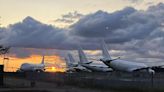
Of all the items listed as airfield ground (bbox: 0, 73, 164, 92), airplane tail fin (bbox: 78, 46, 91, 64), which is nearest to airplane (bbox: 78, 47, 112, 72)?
airplane tail fin (bbox: 78, 46, 91, 64)

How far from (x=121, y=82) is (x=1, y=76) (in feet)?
44.8

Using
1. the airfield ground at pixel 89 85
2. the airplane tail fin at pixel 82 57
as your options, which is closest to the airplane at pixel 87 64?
the airplane tail fin at pixel 82 57

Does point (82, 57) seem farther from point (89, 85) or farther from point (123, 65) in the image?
point (89, 85)

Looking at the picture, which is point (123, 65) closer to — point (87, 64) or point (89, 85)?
point (87, 64)

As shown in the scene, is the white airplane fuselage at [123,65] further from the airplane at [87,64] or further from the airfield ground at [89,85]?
the airfield ground at [89,85]

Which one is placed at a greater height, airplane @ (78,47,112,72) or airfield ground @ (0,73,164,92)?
airplane @ (78,47,112,72)

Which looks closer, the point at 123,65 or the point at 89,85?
the point at 89,85

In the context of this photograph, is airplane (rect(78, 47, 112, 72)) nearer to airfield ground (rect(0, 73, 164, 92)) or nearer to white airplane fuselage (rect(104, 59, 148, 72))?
white airplane fuselage (rect(104, 59, 148, 72))

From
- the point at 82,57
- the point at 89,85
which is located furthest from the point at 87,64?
the point at 89,85

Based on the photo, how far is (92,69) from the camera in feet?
421

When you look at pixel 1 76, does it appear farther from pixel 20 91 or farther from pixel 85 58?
pixel 85 58

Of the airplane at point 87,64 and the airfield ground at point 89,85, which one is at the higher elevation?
the airplane at point 87,64

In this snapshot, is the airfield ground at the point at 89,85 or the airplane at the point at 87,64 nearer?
the airfield ground at the point at 89,85

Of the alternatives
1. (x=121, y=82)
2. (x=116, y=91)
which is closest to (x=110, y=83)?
(x=121, y=82)
